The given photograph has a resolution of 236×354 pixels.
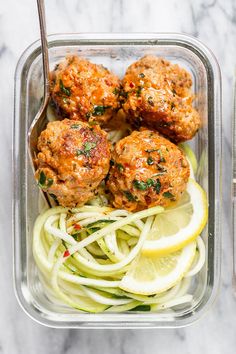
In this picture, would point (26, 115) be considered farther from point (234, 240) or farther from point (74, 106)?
point (234, 240)

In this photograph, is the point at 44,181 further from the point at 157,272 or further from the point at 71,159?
the point at 157,272

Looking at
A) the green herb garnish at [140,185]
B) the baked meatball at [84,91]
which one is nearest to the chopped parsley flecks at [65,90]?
the baked meatball at [84,91]

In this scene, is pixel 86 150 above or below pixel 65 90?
below

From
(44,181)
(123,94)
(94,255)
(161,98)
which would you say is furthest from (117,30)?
(94,255)

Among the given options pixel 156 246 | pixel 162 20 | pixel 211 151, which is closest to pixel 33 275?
pixel 156 246

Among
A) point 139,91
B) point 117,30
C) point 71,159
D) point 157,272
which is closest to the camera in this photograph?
point 71,159

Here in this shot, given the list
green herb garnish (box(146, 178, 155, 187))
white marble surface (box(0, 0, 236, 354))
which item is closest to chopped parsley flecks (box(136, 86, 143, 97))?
green herb garnish (box(146, 178, 155, 187))
